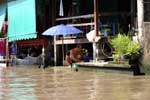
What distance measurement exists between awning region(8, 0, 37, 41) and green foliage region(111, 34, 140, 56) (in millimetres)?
8983

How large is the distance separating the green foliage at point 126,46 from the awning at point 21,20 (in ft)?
29.5

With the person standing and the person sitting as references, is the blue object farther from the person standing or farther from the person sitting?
the person standing

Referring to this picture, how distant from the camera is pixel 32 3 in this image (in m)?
26.8

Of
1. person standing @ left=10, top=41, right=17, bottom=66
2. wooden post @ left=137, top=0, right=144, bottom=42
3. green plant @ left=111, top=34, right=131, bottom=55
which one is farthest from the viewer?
person standing @ left=10, top=41, right=17, bottom=66

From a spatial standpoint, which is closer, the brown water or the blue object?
the brown water

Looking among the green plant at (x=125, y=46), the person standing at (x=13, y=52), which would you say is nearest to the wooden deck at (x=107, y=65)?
the green plant at (x=125, y=46)

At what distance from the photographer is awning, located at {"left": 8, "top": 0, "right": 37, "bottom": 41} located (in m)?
26.9

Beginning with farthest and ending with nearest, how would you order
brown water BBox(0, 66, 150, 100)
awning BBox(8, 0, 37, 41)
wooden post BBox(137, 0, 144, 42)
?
awning BBox(8, 0, 37, 41) < wooden post BBox(137, 0, 144, 42) < brown water BBox(0, 66, 150, 100)

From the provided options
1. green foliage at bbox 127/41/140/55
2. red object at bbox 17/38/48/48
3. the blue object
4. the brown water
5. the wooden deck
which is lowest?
the brown water

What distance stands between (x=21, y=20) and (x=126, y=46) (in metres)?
11.4

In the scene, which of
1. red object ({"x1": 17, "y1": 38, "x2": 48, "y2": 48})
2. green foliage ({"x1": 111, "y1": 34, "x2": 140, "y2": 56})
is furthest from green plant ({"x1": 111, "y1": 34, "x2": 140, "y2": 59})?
red object ({"x1": 17, "y1": 38, "x2": 48, "y2": 48})

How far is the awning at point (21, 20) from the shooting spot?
26.9 metres

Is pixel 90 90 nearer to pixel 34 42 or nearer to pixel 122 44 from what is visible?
pixel 122 44

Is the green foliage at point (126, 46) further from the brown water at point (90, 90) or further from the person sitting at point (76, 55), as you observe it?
the person sitting at point (76, 55)
